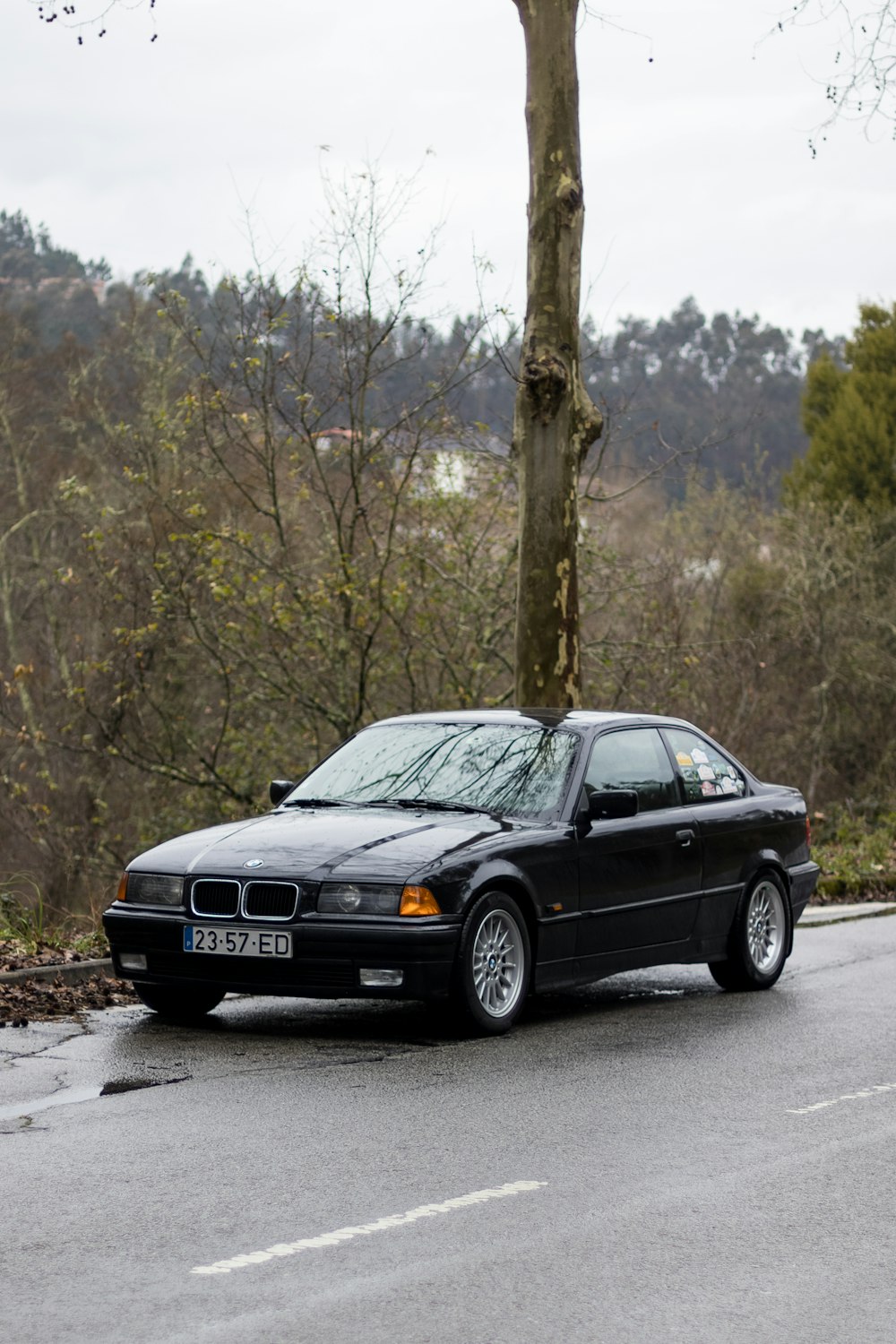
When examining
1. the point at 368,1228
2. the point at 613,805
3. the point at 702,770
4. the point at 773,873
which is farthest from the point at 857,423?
the point at 368,1228

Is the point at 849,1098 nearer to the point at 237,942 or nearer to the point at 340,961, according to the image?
the point at 340,961

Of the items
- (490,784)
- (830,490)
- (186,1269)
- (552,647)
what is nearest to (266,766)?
(552,647)

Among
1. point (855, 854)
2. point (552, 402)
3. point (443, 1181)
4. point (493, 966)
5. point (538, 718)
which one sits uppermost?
point (552, 402)

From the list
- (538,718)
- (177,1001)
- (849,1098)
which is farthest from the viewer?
(538,718)

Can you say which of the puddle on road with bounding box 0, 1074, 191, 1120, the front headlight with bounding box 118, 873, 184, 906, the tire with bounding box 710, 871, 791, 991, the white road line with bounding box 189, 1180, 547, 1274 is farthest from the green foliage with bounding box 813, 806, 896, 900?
the white road line with bounding box 189, 1180, 547, 1274

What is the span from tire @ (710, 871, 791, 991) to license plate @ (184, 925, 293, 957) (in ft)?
10.9

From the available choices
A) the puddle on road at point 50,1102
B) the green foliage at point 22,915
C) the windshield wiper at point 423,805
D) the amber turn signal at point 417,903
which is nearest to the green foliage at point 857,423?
the green foliage at point 22,915

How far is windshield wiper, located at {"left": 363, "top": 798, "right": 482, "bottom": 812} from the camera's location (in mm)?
9656

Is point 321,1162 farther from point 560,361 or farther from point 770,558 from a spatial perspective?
point 770,558

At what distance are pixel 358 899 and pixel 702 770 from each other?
3.21 meters

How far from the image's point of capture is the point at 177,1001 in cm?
941

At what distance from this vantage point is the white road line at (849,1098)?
739 centimetres

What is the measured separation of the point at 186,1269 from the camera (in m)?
4.95

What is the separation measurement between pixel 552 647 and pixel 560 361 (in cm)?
221
